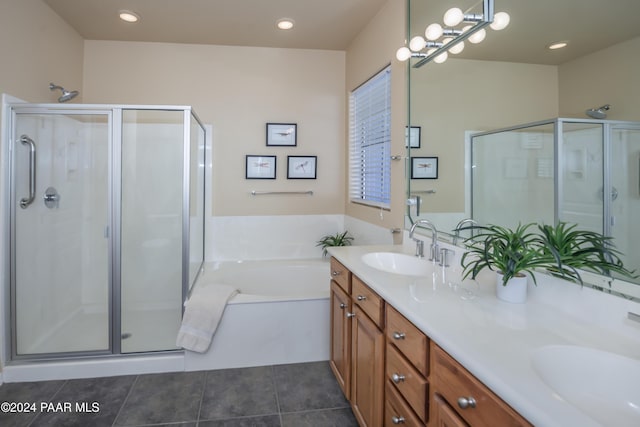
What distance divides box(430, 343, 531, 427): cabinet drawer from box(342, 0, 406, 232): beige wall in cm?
150

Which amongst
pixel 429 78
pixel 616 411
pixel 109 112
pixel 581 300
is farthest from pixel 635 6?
pixel 109 112

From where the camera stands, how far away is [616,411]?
0.80 meters

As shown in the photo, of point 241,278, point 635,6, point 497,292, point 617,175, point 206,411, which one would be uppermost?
point 635,6

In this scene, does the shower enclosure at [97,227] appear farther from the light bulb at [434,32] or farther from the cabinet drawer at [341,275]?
the light bulb at [434,32]

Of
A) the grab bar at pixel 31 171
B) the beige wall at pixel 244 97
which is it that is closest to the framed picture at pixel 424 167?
the beige wall at pixel 244 97

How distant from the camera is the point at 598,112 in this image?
103cm

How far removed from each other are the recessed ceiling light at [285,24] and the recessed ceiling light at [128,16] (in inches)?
44.2

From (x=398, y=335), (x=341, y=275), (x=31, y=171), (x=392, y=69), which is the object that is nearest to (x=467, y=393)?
(x=398, y=335)

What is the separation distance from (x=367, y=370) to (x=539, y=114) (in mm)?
1231

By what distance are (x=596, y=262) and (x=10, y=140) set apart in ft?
10.6

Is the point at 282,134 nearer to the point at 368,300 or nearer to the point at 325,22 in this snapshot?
the point at 325,22

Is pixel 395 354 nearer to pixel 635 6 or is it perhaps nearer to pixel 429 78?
pixel 635 6

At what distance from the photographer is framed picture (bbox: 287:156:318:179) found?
3596 millimetres

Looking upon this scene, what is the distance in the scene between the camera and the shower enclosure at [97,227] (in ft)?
8.02
